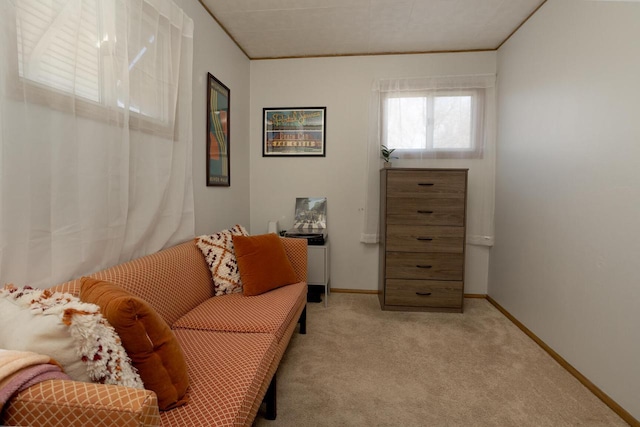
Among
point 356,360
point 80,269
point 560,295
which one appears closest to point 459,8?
point 560,295

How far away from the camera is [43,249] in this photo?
1.20 m

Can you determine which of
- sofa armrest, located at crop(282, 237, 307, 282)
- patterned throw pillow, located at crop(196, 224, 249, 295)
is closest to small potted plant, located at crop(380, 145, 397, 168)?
sofa armrest, located at crop(282, 237, 307, 282)

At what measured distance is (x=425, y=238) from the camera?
2.99 metres

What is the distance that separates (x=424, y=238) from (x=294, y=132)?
176 cm

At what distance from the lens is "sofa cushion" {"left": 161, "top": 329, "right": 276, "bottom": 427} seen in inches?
39.2

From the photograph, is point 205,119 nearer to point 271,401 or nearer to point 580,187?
point 271,401

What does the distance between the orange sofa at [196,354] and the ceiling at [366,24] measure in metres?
1.96

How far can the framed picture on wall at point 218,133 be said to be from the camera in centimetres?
259

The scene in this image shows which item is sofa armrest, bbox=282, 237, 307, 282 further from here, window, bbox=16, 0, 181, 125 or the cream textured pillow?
the cream textured pillow

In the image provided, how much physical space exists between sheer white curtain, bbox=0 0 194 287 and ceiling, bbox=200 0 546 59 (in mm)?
917

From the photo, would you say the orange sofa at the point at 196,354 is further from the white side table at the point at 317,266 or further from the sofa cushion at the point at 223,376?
the white side table at the point at 317,266

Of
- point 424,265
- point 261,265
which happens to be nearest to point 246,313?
point 261,265

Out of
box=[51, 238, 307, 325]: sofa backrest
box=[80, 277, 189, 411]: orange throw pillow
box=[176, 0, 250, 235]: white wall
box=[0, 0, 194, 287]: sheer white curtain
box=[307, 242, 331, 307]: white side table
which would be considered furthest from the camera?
box=[307, 242, 331, 307]: white side table

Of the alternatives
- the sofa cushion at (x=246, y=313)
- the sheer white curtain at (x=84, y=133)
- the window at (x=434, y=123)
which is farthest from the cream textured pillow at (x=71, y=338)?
the window at (x=434, y=123)
